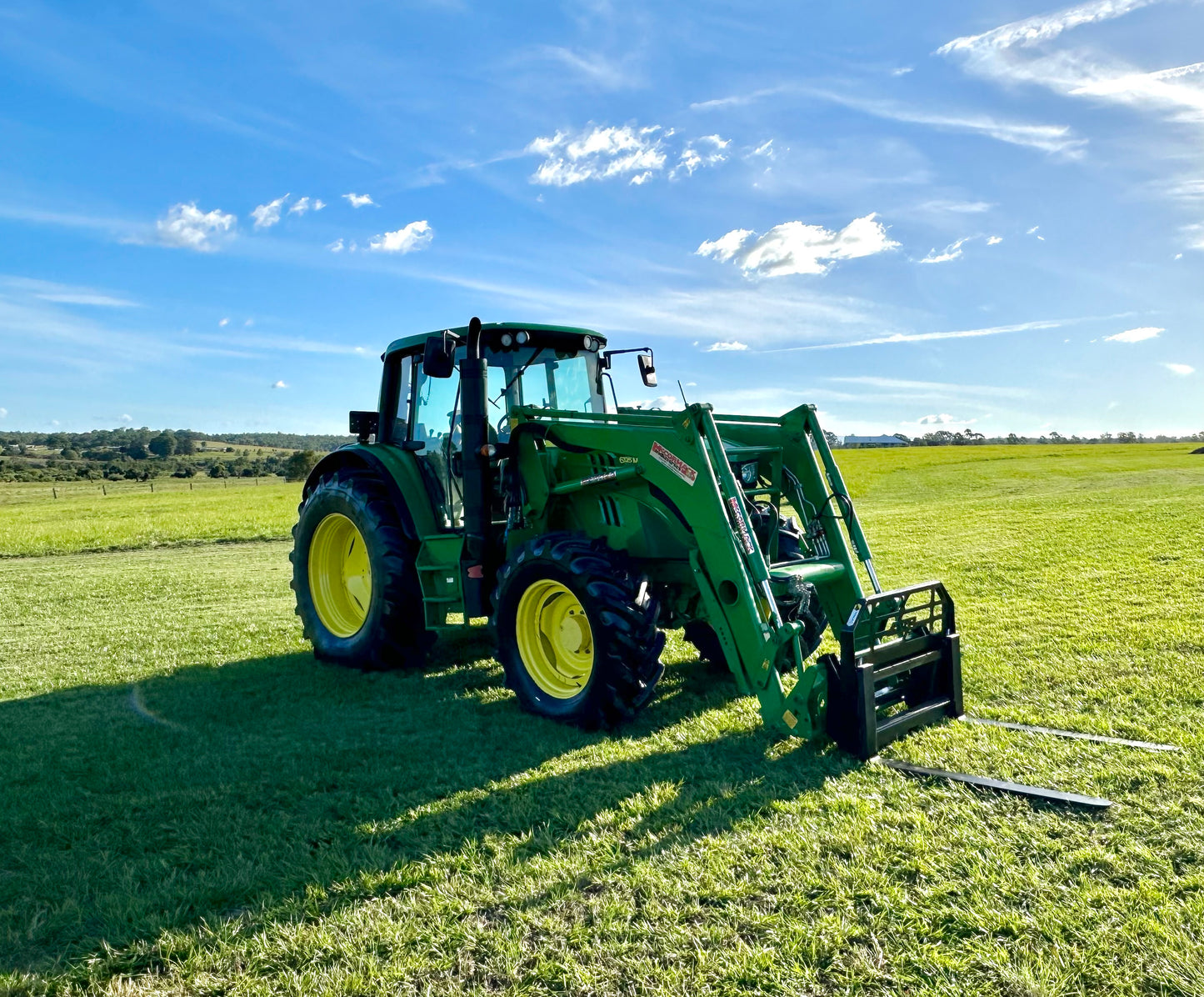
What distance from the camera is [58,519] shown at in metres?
32.1

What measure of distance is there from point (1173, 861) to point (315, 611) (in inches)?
265

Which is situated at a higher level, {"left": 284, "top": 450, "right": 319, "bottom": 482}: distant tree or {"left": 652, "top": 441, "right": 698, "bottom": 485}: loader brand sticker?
{"left": 284, "top": 450, "right": 319, "bottom": 482}: distant tree

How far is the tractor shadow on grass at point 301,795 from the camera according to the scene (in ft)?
12.0

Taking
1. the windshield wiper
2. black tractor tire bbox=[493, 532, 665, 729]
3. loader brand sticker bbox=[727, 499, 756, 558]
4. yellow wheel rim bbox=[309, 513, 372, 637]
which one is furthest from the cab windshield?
yellow wheel rim bbox=[309, 513, 372, 637]

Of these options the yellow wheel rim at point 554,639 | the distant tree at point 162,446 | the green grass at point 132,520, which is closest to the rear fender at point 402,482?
the yellow wheel rim at point 554,639

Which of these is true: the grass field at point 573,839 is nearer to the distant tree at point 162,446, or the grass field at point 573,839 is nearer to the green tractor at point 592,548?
the green tractor at point 592,548

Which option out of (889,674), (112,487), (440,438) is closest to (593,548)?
(889,674)

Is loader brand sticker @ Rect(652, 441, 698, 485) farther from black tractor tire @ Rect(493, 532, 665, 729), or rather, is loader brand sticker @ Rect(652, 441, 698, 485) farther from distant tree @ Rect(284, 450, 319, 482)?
distant tree @ Rect(284, 450, 319, 482)

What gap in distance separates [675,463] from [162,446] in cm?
11539

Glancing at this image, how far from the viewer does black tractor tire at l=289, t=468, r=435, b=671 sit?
23.7ft

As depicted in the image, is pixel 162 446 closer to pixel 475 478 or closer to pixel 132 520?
pixel 132 520

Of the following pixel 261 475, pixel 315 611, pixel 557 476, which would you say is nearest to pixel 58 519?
pixel 315 611

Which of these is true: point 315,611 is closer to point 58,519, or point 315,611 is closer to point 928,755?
point 928,755

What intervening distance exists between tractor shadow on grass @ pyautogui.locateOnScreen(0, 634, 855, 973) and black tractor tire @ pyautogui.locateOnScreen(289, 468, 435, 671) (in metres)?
0.62
